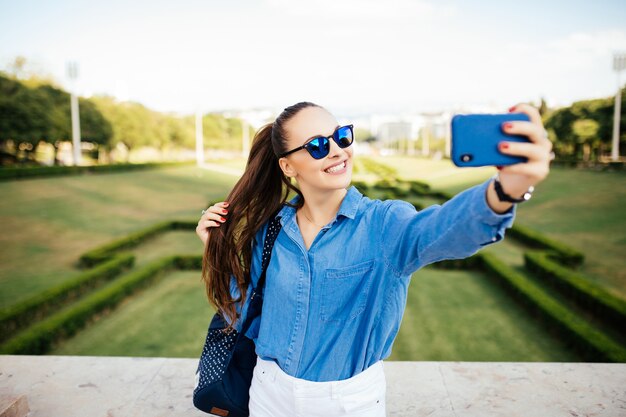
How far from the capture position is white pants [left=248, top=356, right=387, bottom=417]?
1523 millimetres

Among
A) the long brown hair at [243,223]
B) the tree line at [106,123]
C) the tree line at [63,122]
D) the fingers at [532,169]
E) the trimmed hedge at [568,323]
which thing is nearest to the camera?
the fingers at [532,169]

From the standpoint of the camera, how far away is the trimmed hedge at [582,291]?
239 inches

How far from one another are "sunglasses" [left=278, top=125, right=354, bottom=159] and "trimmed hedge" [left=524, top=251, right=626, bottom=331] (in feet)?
19.5

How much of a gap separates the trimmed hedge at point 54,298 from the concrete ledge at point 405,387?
364 centimetres

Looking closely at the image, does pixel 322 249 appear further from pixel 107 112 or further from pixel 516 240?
pixel 107 112

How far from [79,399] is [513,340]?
5.12 meters

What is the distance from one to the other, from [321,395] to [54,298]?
6634mm

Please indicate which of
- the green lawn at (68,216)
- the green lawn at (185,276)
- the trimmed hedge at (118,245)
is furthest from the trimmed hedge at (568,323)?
the trimmed hedge at (118,245)

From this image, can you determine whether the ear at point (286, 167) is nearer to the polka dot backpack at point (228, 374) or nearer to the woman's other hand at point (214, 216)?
the polka dot backpack at point (228, 374)

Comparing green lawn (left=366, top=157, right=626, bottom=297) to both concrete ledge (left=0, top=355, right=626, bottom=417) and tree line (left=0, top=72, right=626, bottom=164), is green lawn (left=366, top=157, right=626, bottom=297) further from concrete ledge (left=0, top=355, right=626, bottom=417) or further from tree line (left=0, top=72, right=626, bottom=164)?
tree line (left=0, top=72, right=626, bottom=164)

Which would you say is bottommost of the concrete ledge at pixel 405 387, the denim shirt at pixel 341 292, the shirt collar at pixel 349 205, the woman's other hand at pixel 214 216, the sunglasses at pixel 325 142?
the concrete ledge at pixel 405 387

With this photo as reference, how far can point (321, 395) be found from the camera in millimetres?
1524

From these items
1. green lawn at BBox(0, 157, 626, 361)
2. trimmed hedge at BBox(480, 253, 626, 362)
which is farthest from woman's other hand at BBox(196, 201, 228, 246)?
trimmed hedge at BBox(480, 253, 626, 362)

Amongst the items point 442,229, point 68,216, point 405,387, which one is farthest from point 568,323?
point 68,216
